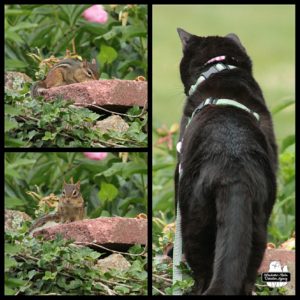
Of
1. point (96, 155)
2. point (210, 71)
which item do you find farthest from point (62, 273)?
point (210, 71)

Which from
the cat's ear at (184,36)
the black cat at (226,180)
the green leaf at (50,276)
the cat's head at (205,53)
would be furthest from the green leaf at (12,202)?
the cat's ear at (184,36)

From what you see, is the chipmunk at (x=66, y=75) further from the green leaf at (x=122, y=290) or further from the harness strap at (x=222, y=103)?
the green leaf at (x=122, y=290)

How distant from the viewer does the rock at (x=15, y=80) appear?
6811 mm

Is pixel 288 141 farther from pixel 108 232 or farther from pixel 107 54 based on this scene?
pixel 108 232

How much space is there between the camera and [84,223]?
6.63 m

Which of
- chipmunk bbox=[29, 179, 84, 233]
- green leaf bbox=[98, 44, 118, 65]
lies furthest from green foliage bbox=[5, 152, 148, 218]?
green leaf bbox=[98, 44, 118, 65]

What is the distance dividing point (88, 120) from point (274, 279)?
1.48m

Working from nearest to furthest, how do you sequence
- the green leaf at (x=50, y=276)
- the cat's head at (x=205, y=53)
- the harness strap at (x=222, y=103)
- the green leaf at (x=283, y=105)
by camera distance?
the harness strap at (x=222, y=103) < the green leaf at (x=50, y=276) < the cat's head at (x=205, y=53) < the green leaf at (x=283, y=105)

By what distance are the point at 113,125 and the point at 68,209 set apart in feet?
1.89

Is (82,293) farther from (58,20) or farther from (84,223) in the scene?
(58,20)

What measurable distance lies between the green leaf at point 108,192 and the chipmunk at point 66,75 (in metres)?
0.67

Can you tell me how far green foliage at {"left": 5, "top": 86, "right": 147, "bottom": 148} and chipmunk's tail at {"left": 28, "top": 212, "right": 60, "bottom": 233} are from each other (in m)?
0.43

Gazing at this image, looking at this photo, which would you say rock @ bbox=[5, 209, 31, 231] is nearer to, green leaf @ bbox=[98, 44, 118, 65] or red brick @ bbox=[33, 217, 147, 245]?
red brick @ bbox=[33, 217, 147, 245]
